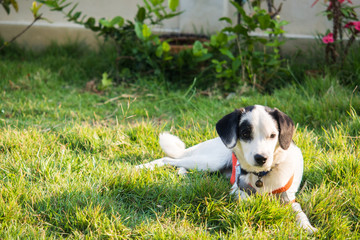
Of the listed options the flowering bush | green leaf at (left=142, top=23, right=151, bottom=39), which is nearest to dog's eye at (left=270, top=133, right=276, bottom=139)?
the flowering bush

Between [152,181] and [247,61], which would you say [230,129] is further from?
Result: [247,61]

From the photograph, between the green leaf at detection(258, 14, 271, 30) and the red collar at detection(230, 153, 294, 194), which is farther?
the green leaf at detection(258, 14, 271, 30)

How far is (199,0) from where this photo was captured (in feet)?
20.0

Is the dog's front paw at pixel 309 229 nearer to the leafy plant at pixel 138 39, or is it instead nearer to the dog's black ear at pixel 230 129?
the dog's black ear at pixel 230 129

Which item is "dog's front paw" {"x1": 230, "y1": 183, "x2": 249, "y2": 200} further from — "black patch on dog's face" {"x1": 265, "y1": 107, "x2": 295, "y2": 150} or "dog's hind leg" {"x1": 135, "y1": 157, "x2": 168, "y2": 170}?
"dog's hind leg" {"x1": 135, "y1": 157, "x2": 168, "y2": 170}

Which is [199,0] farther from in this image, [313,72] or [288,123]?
[288,123]

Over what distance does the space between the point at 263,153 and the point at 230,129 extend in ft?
0.89

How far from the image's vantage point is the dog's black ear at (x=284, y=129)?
2.28 metres

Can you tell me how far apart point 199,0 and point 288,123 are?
4215 millimetres

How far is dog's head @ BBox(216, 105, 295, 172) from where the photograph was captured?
2201 mm

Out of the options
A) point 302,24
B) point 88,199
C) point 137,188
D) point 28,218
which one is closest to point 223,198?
point 137,188

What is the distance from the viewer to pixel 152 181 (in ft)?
8.65

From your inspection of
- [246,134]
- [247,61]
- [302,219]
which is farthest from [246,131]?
[247,61]

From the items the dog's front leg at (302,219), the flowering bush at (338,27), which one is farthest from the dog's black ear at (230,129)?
the flowering bush at (338,27)
